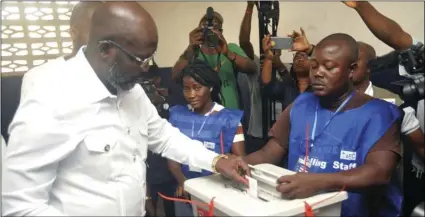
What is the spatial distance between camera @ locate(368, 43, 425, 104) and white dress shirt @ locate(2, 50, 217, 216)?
642 mm

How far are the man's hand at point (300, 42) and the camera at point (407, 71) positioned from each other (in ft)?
0.57

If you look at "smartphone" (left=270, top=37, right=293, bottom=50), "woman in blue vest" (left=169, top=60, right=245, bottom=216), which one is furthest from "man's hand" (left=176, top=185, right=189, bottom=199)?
"smartphone" (left=270, top=37, right=293, bottom=50)

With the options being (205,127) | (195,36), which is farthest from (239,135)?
(195,36)

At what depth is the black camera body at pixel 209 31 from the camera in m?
1.04

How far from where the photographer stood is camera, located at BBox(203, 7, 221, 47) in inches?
40.9

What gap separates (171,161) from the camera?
1025 millimetres

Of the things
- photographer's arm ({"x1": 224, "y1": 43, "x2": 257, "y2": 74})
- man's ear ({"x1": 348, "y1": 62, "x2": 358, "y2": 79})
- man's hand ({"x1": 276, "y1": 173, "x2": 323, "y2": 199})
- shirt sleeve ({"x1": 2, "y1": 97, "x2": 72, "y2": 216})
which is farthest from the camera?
photographer's arm ({"x1": 224, "y1": 43, "x2": 257, "y2": 74})

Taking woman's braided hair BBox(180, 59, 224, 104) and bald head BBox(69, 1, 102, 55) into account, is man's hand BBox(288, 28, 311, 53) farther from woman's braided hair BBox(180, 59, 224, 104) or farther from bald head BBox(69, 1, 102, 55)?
bald head BBox(69, 1, 102, 55)

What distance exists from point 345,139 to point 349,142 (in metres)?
0.01

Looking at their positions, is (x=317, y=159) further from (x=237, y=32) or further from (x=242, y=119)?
(x=237, y=32)

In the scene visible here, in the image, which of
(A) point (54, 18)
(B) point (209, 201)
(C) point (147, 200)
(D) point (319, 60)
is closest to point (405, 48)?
(D) point (319, 60)

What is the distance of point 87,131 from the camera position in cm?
79

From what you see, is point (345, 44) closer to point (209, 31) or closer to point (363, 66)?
point (363, 66)

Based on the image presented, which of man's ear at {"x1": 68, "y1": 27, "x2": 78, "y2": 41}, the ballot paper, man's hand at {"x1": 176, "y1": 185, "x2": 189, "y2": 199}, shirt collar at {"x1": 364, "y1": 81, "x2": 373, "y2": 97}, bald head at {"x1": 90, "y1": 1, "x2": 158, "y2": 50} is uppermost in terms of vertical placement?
bald head at {"x1": 90, "y1": 1, "x2": 158, "y2": 50}
